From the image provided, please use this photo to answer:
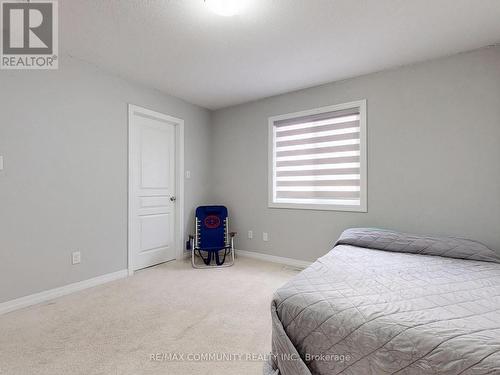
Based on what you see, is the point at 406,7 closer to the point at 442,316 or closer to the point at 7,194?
the point at 442,316

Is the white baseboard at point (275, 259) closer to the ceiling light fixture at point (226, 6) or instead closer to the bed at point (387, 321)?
the bed at point (387, 321)

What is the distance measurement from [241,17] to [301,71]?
1.12 meters

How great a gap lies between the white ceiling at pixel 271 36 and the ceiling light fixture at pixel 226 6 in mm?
52

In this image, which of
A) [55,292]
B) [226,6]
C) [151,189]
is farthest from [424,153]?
[55,292]

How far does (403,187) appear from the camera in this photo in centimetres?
274

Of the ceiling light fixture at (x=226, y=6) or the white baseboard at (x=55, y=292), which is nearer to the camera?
the ceiling light fixture at (x=226, y=6)

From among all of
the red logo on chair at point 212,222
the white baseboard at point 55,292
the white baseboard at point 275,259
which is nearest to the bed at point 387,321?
the white baseboard at point 275,259

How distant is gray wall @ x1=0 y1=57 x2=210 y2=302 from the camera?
2195mm

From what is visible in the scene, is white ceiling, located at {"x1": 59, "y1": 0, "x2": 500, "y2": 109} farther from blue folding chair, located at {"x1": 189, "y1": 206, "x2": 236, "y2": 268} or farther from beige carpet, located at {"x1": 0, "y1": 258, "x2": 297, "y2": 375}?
beige carpet, located at {"x1": 0, "y1": 258, "x2": 297, "y2": 375}

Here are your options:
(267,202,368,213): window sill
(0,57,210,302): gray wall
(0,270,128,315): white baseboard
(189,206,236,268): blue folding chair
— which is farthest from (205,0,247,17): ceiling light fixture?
(0,270,128,315): white baseboard

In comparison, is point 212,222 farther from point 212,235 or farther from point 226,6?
point 226,6

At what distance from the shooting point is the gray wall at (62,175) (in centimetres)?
220

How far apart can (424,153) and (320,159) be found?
3.69 ft

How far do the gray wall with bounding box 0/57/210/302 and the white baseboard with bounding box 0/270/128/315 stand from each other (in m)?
0.05
